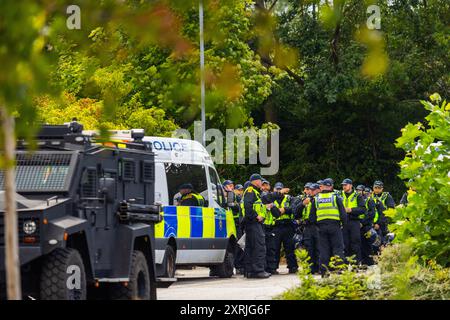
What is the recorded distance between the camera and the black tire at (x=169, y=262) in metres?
20.1

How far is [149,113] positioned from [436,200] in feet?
55.0

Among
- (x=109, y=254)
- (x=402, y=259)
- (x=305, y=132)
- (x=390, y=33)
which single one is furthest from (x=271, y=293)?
(x=305, y=132)

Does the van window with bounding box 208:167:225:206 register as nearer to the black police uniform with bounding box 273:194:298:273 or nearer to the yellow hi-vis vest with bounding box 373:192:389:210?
the black police uniform with bounding box 273:194:298:273

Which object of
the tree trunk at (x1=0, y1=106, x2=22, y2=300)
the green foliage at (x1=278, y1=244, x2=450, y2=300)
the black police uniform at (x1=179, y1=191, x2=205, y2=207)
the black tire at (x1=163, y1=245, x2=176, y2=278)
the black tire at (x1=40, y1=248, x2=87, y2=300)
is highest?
the tree trunk at (x1=0, y1=106, x2=22, y2=300)

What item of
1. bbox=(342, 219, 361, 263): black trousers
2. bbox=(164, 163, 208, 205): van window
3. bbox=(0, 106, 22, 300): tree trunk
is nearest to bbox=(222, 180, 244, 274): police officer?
bbox=(164, 163, 208, 205): van window

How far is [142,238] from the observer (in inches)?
591

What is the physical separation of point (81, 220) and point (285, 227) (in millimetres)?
12066

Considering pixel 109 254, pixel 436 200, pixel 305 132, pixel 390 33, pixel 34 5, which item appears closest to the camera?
pixel 34 5

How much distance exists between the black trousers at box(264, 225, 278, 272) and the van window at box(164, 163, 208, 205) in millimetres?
2711

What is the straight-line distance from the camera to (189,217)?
21.5m

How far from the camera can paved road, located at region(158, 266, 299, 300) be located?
57.4ft

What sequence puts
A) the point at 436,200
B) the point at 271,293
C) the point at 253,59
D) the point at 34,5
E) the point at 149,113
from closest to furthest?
the point at 34,5, the point at 436,200, the point at 271,293, the point at 149,113, the point at 253,59

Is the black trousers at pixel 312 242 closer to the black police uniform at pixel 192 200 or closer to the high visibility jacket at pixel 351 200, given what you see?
the high visibility jacket at pixel 351 200

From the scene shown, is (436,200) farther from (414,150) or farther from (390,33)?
(390,33)
